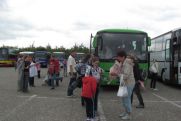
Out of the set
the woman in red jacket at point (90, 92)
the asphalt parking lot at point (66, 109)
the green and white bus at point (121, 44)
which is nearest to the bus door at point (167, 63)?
the green and white bus at point (121, 44)

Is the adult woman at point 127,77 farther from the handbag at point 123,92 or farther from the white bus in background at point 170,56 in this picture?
the white bus in background at point 170,56

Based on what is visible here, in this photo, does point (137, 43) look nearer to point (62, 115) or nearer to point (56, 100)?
point (56, 100)

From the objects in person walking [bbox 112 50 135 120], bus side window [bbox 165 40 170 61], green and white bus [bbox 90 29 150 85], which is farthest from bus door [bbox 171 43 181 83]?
person walking [bbox 112 50 135 120]

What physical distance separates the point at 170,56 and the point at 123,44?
4255 mm

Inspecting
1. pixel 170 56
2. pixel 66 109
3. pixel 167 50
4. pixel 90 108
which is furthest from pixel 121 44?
pixel 90 108

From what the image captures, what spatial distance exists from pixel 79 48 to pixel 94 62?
90.3 meters

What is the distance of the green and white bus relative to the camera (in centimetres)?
1905

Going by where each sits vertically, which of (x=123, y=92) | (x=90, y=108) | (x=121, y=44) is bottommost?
(x=90, y=108)

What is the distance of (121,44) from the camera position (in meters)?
19.3

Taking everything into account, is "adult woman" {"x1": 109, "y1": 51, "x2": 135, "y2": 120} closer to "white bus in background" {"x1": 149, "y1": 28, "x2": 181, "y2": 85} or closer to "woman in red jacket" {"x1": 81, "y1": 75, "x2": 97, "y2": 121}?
"woman in red jacket" {"x1": 81, "y1": 75, "x2": 97, "y2": 121}

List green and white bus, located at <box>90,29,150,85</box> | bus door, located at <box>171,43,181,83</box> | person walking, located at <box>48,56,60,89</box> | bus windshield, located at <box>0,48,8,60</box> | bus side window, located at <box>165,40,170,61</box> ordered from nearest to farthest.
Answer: green and white bus, located at <box>90,29,150,85</box> < person walking, located at <box>48,56,60,89</box> < bus door, located at <box>171,43,181,83</box> < bus side window, located at <box>165,40,170,61</box> < bus windshield, located at <box>0,48,8,60</box>

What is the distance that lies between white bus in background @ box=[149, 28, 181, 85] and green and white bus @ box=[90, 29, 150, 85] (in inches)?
89.6

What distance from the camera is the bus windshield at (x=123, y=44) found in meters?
19.1

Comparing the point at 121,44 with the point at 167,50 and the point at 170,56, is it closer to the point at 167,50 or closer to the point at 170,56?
the point at 170,56
